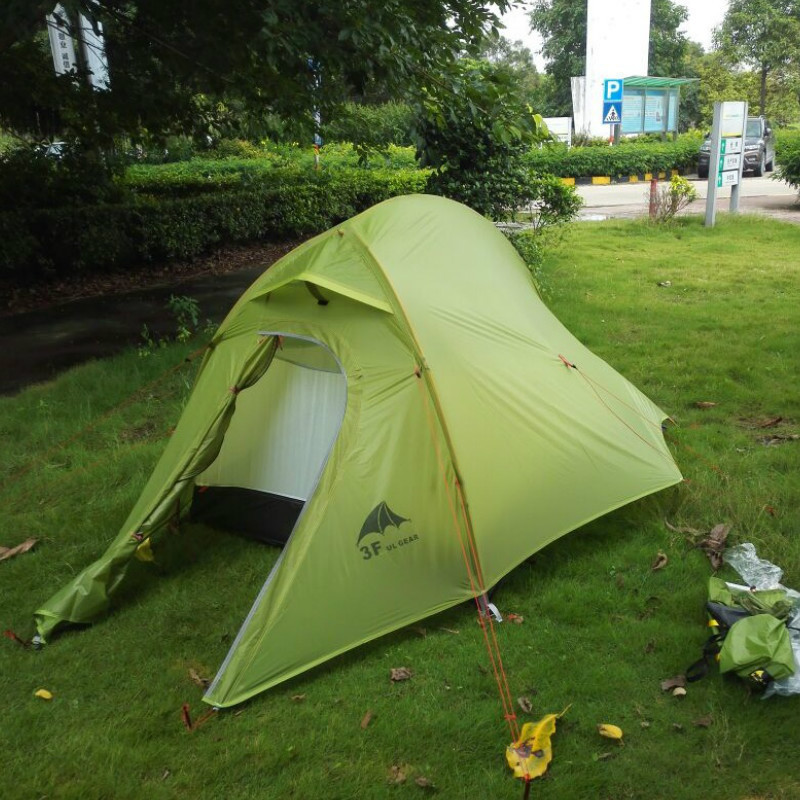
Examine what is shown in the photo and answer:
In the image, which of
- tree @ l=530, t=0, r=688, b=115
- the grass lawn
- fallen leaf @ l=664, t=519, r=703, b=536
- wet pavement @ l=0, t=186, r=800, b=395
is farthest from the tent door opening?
tree @ l=530, t=0, r=688, b=115

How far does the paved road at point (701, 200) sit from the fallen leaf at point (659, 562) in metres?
11.4

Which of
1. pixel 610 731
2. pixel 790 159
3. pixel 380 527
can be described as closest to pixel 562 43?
pixel 790 159

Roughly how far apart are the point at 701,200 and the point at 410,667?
53.6 feet

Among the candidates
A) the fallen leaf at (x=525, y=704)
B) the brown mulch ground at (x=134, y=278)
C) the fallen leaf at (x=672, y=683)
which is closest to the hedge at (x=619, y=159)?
the brown mulch ground at (x=134, y=278)

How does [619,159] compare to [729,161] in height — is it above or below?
below

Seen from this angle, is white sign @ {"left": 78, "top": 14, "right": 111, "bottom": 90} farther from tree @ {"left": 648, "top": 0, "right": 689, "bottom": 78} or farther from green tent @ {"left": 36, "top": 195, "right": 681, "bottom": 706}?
tree @ {"left": 648, "top": 0, "right": 689, "bottom": 78}

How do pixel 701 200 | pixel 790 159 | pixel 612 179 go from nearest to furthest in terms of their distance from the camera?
pixel 790 159 < pixel 701 200 < pixel 612 179

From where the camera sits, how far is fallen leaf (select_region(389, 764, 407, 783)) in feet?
9.45

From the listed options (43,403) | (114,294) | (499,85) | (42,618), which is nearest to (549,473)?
(42,618)

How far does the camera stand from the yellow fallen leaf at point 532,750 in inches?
112

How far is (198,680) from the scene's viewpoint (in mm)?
3416

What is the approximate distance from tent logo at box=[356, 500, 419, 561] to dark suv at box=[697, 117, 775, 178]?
2186 cm

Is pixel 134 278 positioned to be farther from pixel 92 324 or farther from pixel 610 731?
pixel 610 731

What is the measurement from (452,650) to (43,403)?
4.35 metres
